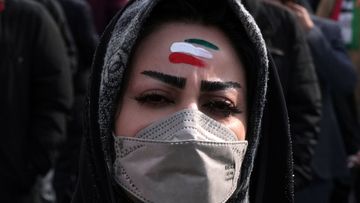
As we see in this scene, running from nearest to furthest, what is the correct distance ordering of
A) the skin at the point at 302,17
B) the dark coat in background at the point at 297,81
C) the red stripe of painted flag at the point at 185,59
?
the red stripe of painted flag at the point at 185,59 < the dark coat in background at the point at 297,81 < the skin at the point at 302,17

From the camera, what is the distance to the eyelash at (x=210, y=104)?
2705 mm

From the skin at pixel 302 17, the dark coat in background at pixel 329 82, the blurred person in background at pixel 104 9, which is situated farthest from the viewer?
the blurred person in background at pixel 104 9

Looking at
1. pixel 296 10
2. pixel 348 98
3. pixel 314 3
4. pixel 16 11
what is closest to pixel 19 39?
pixel 16 11

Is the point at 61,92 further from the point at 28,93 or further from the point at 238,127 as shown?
the point at 238,127

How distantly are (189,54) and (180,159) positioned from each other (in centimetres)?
28

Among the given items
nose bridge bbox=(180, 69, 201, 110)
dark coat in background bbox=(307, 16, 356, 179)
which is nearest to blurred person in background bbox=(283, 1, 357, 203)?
dark coat in background bbox=(307, 16, 356, 179)

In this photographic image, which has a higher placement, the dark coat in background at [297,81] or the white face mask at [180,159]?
the white face mask at [180,159]

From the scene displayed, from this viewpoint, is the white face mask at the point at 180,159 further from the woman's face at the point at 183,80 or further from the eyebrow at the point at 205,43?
the eyebrow at the point at 205,43

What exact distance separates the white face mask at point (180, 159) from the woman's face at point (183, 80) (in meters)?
0.04

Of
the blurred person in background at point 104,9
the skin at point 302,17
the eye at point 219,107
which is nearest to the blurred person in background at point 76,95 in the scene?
the blurred person in background at point 104,9

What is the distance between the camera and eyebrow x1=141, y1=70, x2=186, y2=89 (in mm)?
2701

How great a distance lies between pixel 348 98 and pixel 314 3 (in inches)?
41.9

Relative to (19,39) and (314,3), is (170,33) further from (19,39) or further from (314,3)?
(314,3)

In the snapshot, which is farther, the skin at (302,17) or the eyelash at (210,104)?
the skin at (302,17)
